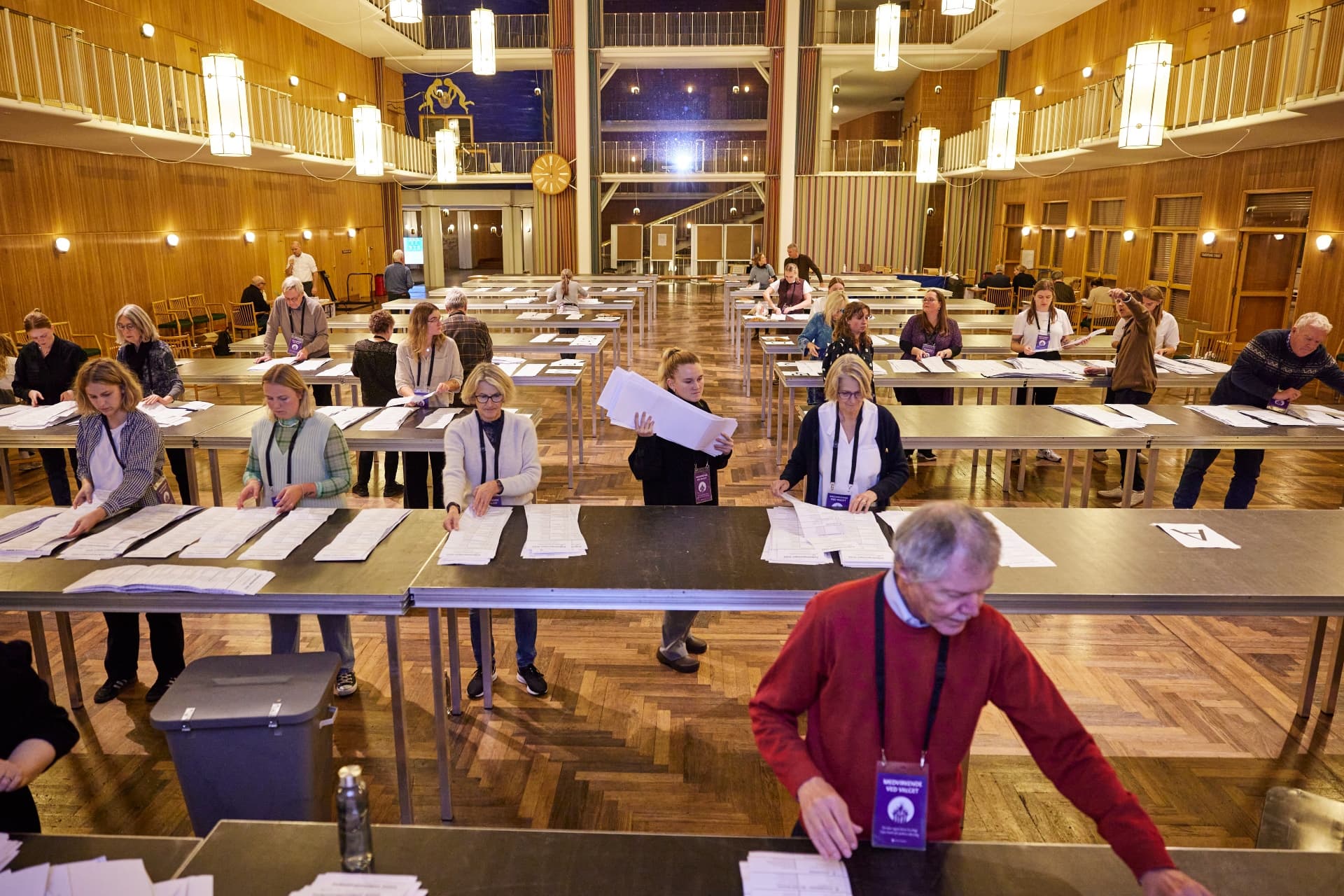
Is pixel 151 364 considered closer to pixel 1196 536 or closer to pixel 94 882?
pixel 94 882

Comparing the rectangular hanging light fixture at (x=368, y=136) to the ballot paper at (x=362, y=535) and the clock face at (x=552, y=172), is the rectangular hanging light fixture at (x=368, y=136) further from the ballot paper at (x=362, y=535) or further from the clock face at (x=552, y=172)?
the clock face at (x=552, y=172)

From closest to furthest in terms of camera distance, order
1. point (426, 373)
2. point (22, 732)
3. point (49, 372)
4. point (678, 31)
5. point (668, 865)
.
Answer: point (668, 865)
point (22, 732)
point (426, 373)
point (49, 372)
point (678, 31)

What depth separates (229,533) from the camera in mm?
3275

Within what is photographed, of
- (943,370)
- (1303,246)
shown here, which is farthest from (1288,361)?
(1303,246)

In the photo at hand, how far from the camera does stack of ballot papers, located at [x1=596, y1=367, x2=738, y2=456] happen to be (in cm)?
361

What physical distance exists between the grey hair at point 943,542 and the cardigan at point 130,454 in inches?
128

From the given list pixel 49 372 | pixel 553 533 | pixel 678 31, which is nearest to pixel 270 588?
pixel 553 533

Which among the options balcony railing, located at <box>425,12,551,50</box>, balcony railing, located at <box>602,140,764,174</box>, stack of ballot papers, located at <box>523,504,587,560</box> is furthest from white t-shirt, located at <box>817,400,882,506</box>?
balcony railing, located at <box>425,12,551,50</box>

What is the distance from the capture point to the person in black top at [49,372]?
5.89 m

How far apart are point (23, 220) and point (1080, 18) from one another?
18.1 meters

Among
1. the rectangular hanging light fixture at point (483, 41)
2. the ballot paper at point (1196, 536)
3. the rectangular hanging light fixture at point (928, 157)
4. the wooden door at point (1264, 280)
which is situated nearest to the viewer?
the ballot paper at point (1196, 536)

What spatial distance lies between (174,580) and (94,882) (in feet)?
4.45

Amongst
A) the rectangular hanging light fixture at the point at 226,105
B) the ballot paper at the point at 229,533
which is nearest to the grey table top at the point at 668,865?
the ballot paper at the point at 229,533

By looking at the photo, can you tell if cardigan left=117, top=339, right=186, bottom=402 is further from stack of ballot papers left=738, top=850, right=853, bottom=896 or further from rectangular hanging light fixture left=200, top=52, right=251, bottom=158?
stack of ballot papers left=738, top=850, right=853, bottom=896
